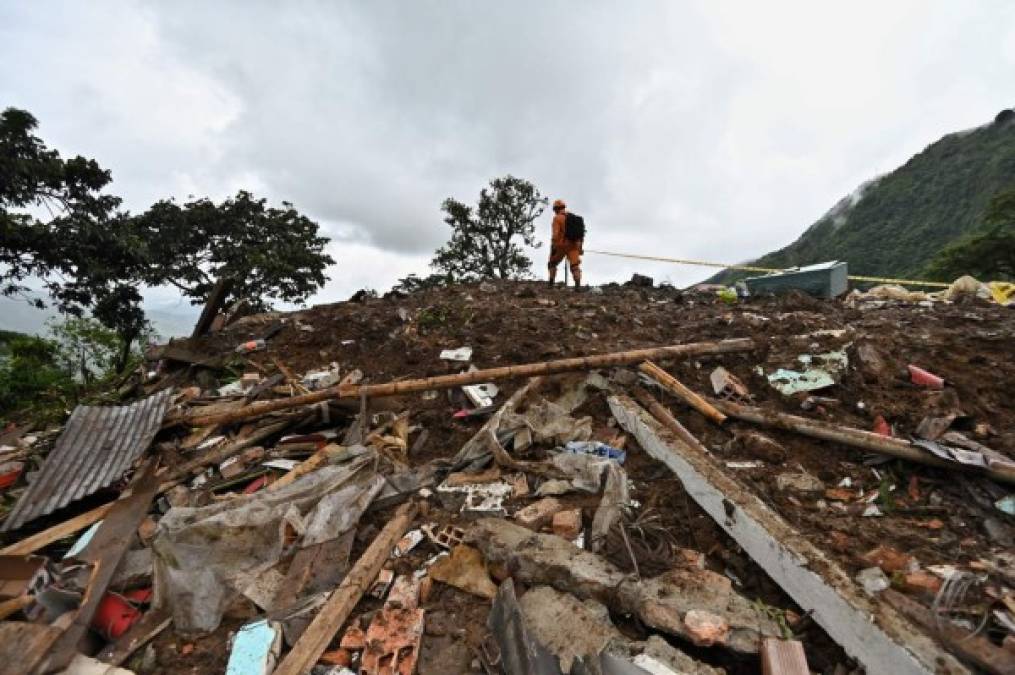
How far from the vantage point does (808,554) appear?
6.09 ft

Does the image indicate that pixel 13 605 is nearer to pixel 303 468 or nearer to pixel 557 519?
pixel 303 468

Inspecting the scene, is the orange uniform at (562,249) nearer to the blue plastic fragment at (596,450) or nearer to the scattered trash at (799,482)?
the blue plastic fragment at (596,450)

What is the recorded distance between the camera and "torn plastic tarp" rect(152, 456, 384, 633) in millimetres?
2150

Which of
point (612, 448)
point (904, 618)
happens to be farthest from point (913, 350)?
point (904, 618)

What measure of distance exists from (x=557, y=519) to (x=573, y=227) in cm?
711

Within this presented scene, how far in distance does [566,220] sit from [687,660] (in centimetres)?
790

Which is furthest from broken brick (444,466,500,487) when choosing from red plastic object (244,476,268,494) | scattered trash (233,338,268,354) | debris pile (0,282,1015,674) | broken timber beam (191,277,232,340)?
broken timber beam (191,277,232,340)

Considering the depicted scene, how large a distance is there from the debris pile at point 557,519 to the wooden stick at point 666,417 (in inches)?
0.8

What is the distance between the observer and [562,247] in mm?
8984

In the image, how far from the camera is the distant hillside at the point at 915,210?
28.6m

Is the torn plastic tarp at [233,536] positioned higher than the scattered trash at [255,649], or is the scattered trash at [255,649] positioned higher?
the torn plastic tarp at [233,536]

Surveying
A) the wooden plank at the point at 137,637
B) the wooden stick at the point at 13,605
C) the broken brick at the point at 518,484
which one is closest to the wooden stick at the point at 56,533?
the wooden stick at the point at 13,605

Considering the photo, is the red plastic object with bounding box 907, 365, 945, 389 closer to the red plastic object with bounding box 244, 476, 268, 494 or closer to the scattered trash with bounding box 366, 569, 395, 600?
the scattered trash with bounding box 366, 569, 395, 600

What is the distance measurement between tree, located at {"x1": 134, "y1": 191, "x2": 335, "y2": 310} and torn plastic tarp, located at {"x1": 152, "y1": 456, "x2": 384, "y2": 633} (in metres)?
12.2
